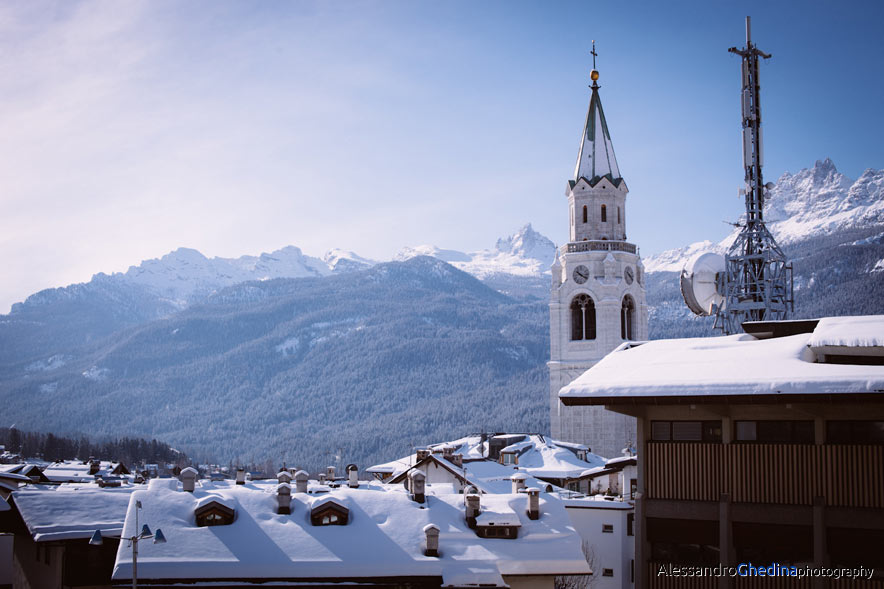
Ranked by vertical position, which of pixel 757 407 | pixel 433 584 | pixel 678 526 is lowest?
pixel 433 584

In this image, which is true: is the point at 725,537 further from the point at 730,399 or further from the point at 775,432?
the point at 730,399

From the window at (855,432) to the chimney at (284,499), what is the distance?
61.8 ft

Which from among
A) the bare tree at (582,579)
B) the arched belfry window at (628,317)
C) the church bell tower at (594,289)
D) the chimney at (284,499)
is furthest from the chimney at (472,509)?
the arched belfry window at (628,317)

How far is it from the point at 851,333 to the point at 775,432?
10.0 ft

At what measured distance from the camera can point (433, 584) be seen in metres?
38.4

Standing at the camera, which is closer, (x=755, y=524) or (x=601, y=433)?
(x=755, y=524)

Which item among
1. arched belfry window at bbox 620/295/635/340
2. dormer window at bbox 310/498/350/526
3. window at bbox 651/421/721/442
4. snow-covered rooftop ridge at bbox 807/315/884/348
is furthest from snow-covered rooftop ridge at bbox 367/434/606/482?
snow-covered rooftop ridge at bbox 807/315/884/348

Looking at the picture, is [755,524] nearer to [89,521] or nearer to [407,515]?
[407,515]

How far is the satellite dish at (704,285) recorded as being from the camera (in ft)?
203

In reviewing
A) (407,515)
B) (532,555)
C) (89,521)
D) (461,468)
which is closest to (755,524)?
(532,555)

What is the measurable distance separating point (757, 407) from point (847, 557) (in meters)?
4.09

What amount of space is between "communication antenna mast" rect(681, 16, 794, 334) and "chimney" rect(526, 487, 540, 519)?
→ 21014 millimetres

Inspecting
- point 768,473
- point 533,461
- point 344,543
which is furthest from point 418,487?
point 533,461

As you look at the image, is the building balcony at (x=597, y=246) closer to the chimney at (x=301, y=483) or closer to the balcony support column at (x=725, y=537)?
the chimney at (x=301, y=483)
